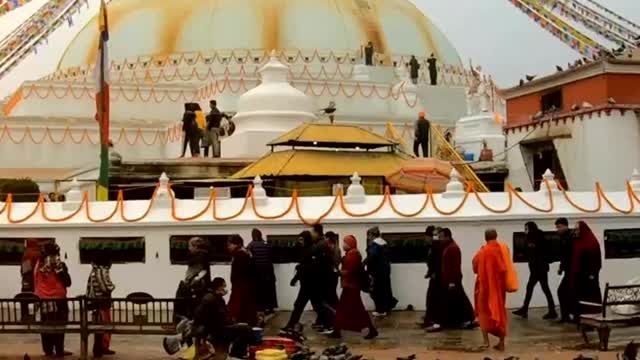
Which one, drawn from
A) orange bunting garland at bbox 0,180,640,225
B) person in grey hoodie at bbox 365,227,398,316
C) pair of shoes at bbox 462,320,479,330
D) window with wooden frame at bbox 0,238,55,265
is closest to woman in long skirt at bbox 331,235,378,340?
pair of shoes at bbox 462,320,479,330

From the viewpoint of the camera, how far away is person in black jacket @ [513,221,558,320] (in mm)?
11992

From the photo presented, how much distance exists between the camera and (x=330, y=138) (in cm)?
1638

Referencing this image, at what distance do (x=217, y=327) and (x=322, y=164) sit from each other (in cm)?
715

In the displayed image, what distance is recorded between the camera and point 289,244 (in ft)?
42.9

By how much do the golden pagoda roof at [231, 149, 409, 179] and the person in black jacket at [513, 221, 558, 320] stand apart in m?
4.08

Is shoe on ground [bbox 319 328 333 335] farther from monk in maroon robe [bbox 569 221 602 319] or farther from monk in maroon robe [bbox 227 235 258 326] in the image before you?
monk in maroon robe [bbox 569 221 602 319]

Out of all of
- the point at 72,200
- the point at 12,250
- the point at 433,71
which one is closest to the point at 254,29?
the point at 433,71

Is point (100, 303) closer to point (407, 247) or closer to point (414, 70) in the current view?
point (407, 247)

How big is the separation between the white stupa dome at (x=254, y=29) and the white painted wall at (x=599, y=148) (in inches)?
574

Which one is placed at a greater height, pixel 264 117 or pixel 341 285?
pixel 264 117

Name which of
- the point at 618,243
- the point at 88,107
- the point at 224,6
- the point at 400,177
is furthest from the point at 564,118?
the point at 224,6

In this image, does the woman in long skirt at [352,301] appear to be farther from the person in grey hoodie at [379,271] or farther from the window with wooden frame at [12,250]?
the window with wooden frame at [12,250]

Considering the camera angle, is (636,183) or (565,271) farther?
(636,183)

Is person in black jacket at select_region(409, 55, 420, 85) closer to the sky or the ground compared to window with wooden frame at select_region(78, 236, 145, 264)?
closer to the sky
